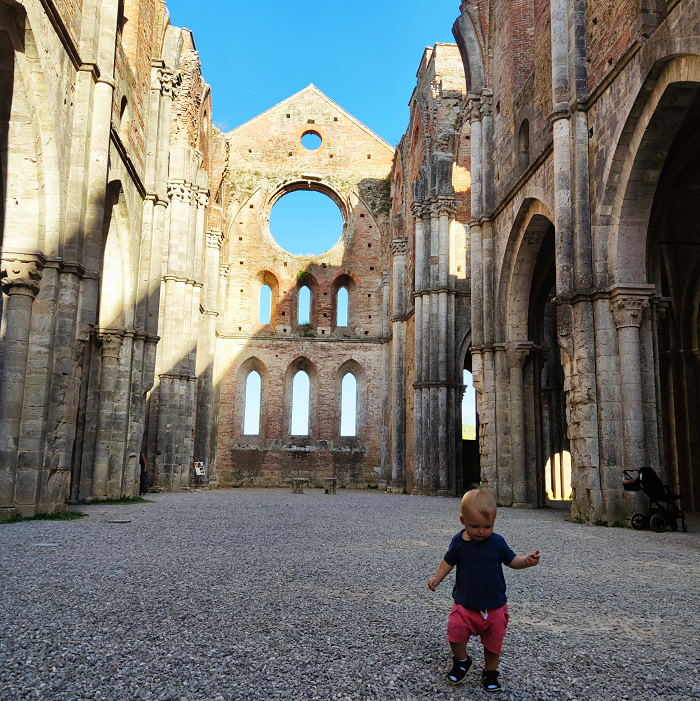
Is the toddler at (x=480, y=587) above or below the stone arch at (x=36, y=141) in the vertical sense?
below

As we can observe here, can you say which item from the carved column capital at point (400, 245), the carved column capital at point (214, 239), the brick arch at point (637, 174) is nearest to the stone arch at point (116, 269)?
the brick arch at point (637, 174)

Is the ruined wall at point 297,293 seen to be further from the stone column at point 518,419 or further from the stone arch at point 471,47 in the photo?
the stone column at point 518,419

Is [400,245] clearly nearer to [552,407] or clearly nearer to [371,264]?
[371,264]

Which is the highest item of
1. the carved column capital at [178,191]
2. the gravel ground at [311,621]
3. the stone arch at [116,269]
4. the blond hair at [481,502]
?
the carved column capital at [178,191]

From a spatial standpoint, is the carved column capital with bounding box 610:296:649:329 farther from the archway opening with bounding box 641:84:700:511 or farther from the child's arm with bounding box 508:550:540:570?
the child's arm with bounding box 508:550:540:570

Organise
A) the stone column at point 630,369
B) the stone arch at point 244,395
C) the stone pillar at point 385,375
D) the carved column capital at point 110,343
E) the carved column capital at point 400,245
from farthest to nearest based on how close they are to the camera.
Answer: the stone arch at point 244,395 < the stone pillar at point 385,375 < the carved column capital at point 400,245 < the carved column capital at point 110,343 < the stone column at point 630,369

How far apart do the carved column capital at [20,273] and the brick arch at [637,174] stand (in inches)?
335

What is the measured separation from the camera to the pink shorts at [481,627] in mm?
2889

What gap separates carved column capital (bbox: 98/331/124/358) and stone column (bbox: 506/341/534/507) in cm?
870

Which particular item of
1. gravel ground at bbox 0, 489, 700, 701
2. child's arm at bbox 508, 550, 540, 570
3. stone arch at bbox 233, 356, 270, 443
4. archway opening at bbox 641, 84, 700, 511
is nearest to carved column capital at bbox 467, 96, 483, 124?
archway opening at bbox 641, 84, 700, 511

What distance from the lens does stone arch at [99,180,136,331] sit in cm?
1480

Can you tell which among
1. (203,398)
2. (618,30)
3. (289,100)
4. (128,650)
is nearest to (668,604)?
(128,650)

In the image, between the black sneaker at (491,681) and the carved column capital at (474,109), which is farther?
the carved column capital at (474,109)

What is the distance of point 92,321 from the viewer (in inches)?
444
